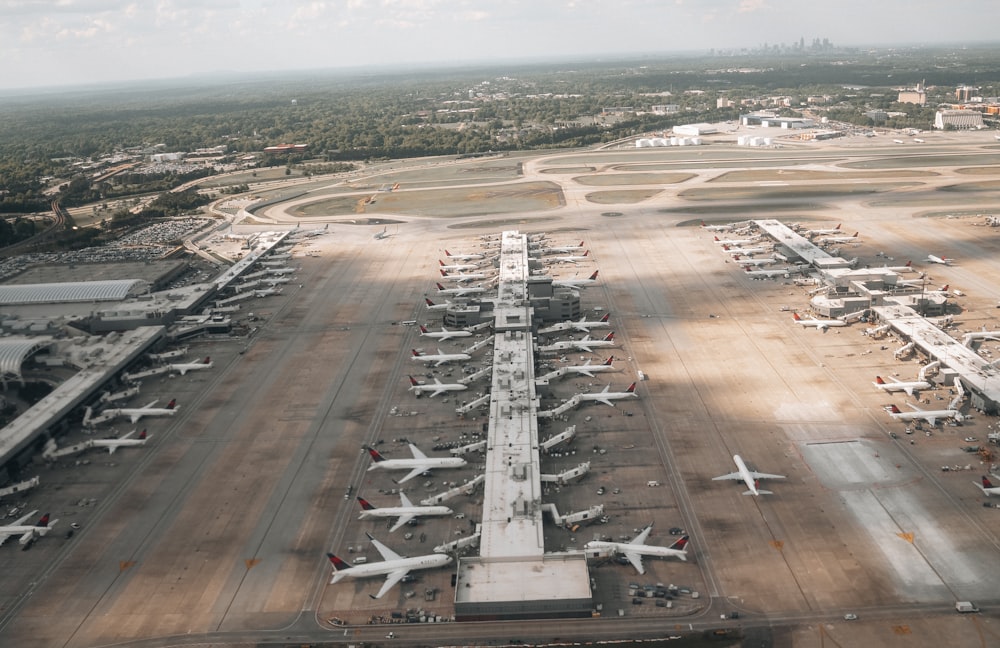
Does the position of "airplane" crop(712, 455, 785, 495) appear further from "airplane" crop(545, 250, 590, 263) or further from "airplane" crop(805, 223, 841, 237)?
"airplane" crop(805, 223, 841, 237)

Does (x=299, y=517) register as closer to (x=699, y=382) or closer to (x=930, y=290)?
(x=699, y=382)

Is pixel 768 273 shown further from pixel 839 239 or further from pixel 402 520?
pixel 402 520

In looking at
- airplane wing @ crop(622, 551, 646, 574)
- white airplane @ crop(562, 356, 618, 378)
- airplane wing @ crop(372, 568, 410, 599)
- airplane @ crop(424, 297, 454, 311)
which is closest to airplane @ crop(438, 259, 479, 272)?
airplane @ crop(424, 297, 454, 311)

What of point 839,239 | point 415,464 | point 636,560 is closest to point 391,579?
point 415,464

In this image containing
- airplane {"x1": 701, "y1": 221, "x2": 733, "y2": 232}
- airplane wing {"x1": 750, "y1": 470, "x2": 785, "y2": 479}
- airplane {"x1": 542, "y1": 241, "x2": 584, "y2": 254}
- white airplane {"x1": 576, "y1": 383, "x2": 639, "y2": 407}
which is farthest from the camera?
airplane {"x1": 701, "y1": 221, "x2": 733, "y2": 232}

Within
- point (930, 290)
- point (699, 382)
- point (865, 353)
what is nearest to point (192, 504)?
point (699, 382)

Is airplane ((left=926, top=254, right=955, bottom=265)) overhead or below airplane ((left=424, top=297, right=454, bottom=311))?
below
